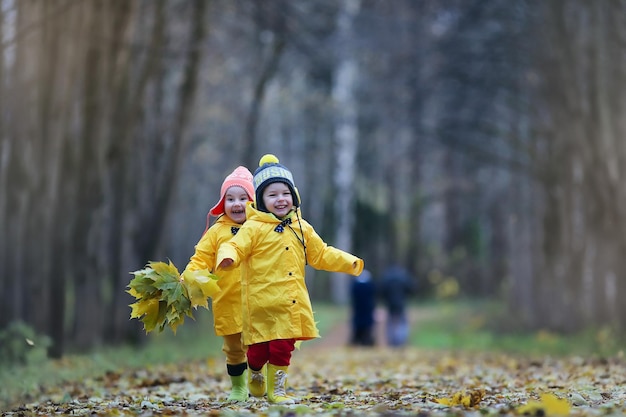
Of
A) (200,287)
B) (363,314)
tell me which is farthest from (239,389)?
(363,314)

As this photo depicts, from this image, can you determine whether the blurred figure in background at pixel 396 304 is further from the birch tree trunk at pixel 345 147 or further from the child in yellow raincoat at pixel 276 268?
the birch tree trunk at pixel 345 147

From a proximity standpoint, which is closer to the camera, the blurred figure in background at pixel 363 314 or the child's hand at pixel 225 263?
the child's hand at pixel 225 263

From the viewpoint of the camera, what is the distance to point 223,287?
9102 mm

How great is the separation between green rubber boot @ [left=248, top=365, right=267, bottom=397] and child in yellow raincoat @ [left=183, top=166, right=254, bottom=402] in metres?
0.09

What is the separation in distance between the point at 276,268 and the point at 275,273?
40 millimetres

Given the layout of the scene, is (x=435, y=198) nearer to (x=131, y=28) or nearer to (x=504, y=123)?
(x=504, y=123)

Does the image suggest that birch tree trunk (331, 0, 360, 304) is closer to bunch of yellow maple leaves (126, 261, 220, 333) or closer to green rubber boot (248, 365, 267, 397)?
green rubber boot (248, 365, 267, 397)

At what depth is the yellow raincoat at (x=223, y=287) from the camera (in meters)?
9.02

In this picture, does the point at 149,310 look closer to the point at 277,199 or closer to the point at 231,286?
the point at 231,286

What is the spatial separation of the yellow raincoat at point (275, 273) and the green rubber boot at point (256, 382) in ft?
1.57

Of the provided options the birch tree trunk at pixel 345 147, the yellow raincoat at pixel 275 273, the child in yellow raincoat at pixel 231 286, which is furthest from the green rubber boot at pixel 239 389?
the birch tree trunk at pixel 345 147

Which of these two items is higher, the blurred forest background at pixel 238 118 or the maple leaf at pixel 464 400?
the blurred forest background at pixel 238 118

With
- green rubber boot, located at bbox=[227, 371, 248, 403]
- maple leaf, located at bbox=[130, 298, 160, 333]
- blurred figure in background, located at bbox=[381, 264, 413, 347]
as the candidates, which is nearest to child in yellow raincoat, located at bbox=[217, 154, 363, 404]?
green rubber boot, located at bbox=[227, 371, 248, 403]

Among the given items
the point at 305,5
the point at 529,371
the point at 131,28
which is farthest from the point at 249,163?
the point at 529,371
